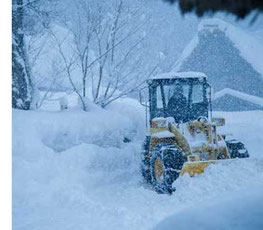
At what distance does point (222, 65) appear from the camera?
5309 mm

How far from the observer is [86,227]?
2904 mm

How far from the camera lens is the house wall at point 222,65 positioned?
4.95 m

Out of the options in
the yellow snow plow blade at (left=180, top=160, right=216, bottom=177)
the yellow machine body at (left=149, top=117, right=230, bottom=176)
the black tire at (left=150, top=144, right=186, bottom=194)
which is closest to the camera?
the yellow snow plow blade at (left=180, top=160, right=216, bottom=177)

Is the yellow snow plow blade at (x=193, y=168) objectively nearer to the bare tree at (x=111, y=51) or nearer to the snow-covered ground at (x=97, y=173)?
the snow-covered ground at (x=97, y=173)

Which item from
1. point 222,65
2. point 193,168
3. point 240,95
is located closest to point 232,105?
point 240,95

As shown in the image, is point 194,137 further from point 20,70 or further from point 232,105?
point 20,70

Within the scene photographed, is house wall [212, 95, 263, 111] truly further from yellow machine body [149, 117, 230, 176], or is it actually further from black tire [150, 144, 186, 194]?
black tire [150, 144, 186, 194]

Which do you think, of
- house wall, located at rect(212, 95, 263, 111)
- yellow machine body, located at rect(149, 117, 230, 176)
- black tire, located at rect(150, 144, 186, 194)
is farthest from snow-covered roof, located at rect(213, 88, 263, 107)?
black tire, located at rect(150, 144, 186, 194)

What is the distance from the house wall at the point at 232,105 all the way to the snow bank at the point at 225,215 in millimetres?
3663

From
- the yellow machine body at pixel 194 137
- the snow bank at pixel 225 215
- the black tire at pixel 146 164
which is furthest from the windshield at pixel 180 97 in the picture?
the snow bank at pixel 225 215

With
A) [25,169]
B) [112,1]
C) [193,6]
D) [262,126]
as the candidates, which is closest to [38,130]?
[25,169]

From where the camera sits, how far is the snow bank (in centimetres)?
122

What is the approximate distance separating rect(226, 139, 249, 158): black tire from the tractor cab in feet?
1.80

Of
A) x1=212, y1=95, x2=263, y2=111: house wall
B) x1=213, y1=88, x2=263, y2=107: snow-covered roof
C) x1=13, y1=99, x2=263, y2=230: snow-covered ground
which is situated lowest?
x1=13, y1=99, x2=263, y2=230: snow-covered ground
